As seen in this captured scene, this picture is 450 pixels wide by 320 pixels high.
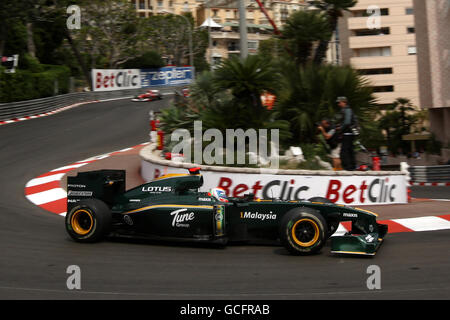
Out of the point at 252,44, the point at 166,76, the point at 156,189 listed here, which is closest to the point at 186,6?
the point at 252,44

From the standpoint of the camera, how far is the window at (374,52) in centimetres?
7075

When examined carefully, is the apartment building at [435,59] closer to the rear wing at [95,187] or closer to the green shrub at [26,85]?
the green shrub at [26,85]

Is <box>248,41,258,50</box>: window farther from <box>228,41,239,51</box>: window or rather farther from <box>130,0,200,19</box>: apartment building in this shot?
<box>130,0,200,19</box>: apartment building

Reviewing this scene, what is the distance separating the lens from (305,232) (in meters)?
6.88

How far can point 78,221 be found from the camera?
7.53 metres

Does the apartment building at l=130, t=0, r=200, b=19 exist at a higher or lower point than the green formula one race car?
higher

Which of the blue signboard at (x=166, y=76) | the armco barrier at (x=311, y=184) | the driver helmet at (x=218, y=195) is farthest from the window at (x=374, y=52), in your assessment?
the driver helmet at (x=218, y=195)

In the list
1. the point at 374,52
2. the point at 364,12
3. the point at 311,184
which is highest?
the point at 364,12

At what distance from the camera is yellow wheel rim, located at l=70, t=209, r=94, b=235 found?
7449 mm

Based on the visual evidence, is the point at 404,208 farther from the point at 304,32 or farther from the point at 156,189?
the point at 304,32

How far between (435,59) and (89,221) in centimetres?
2756

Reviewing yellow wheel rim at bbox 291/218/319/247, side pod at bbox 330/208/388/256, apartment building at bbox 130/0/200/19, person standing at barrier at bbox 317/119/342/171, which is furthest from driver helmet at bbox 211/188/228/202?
apartment building at bbox 130/0/200/19

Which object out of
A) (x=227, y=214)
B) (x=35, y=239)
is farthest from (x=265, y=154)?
(x=35, y=239)

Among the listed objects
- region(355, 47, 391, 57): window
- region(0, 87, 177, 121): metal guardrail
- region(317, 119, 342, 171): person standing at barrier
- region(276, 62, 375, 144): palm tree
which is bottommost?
region(317, 119, 342, 171): person standing at barrier
